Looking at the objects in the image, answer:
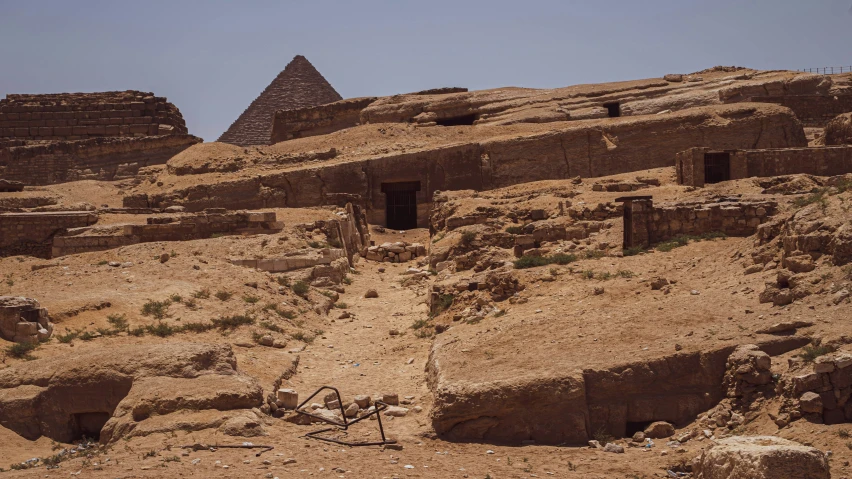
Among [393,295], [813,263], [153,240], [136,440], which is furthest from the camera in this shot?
[153,240]

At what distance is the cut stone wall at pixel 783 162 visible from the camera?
18.2 metres

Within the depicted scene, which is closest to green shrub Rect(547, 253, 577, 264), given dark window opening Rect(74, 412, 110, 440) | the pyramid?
dark window opening Rect(74, 412, 110, 440)

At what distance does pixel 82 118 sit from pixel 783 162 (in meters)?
25.6

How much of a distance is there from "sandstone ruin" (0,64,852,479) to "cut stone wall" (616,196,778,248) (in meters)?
0.04

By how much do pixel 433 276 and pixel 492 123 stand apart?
1188 centimetres

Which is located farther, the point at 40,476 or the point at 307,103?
the point at 307,103

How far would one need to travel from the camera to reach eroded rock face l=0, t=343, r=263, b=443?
8289mm

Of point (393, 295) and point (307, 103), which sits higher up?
point (307, 103)

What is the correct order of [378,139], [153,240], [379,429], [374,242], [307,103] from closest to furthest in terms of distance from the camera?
[379,429] → [153,240] → [374,242] → [378,139] → [307,103]

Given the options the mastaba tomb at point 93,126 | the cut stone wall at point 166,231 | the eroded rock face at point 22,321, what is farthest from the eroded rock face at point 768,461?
the mastaba tomb at point 93,126

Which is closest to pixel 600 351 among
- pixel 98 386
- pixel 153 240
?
pixel 98 386

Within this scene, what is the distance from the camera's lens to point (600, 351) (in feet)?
28.1

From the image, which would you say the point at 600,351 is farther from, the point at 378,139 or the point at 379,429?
the point at 378,139

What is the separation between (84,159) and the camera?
30.5 m
